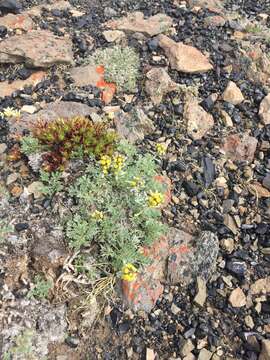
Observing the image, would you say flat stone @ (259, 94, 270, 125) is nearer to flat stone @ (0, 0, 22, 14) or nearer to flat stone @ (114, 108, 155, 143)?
flat stone @ (114, 108, 155, 143)

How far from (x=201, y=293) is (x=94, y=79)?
12.9 ft

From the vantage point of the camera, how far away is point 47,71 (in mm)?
8242

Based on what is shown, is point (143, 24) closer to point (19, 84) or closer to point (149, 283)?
point (19, 84)

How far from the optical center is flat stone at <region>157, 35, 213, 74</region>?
8.41m

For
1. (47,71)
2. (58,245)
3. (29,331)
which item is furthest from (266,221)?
(47,71)

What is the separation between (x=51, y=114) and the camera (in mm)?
7449

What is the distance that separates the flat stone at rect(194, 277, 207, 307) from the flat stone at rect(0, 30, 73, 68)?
434 cm

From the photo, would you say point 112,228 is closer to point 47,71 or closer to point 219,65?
point 47,71

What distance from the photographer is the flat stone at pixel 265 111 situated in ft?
26.4

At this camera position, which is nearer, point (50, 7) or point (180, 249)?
point (180, 249)

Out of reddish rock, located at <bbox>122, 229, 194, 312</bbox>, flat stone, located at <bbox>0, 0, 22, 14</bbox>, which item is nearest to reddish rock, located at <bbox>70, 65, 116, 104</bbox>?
flat stone, located at <bbox>0, 0, 22, 14</bbox>

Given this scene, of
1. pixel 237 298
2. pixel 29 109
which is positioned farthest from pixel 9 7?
pixel 237 298

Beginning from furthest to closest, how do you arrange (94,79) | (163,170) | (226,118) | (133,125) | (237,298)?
1. (94,79)
2. (226,118)
3. (133,125)
4. (163,170)
5. (237,298)

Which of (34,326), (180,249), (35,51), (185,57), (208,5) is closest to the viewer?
(34,326)
